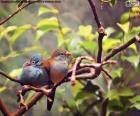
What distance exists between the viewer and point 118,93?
1157 mm

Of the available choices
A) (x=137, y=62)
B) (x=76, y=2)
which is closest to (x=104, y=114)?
(x=137, y=62)

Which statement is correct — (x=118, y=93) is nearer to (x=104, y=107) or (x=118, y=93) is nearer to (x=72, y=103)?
(x=104, y=107)

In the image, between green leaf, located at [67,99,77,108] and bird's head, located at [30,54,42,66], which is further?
green leaf, located at [67,99,77,108]

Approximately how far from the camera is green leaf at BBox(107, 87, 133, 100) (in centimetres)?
114

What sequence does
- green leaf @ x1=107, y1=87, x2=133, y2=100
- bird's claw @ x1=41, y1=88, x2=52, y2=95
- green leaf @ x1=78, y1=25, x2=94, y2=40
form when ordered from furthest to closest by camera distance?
1. green leaf @ x1=78, y1=25, x2=94, y2=40
2. green leaf @ x1=107, y1=87, x2=133, y2=100
3. bird's claw @ x1=41, y1=88, x2=52, y2=95

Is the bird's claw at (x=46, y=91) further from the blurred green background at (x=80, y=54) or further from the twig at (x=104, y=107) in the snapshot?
the twig at (x=104, y=107)

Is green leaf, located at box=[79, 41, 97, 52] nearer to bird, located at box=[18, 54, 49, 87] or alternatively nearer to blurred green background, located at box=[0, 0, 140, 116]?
blurred green background, located at box=[0, 0, 140, 116]

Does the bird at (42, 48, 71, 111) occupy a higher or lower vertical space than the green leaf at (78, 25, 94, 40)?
higher

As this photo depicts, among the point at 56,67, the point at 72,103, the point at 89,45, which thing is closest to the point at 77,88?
the point at 72,103

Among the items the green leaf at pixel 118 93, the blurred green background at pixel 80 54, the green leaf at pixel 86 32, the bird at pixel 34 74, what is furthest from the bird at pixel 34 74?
the green leaf at pixel 86 32

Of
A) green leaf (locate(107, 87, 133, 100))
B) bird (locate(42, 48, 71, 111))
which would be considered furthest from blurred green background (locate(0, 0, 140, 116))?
bird (locate(42, 48, 71, 111))

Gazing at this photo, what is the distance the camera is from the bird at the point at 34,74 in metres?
0.54

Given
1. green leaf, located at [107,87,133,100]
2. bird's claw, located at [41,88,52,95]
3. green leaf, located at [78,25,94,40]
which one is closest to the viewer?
bird's claw, located at [41,88,52,95]

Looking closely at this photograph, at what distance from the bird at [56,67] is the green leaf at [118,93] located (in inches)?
23.6
